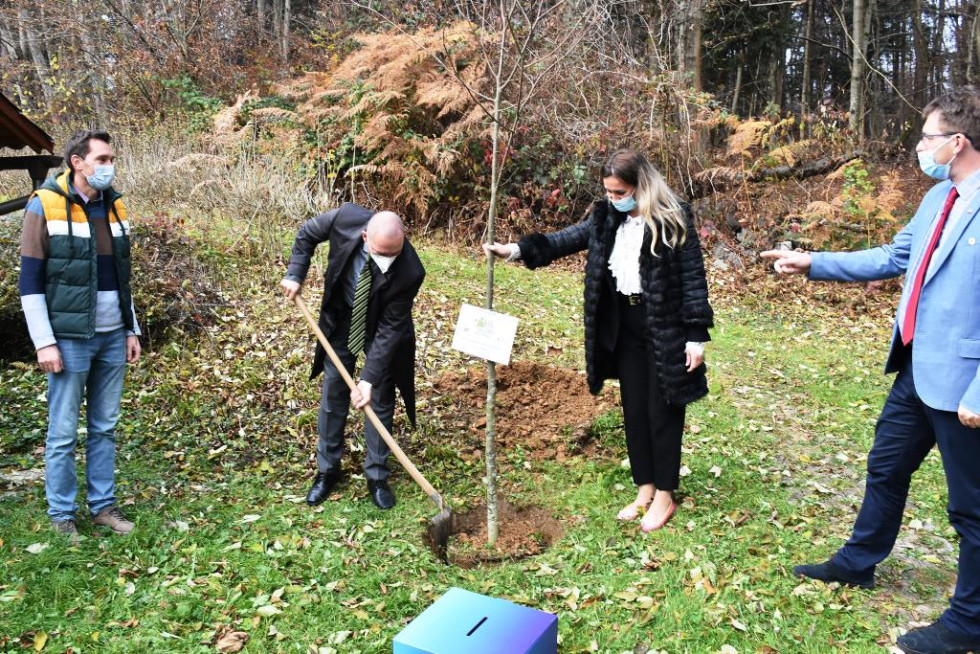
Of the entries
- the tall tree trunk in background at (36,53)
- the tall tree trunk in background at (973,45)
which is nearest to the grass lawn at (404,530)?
the tall tree trunk in background at (36,53)

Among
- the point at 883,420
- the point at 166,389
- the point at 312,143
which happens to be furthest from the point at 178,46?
the point at 883,420

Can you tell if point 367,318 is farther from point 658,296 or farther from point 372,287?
point 658,296

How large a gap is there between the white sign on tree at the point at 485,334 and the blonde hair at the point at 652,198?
89cm

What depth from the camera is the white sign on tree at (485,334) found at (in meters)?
3.90

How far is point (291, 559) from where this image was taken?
3.79 meters

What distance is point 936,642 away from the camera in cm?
297

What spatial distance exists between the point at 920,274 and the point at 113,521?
4246 mm

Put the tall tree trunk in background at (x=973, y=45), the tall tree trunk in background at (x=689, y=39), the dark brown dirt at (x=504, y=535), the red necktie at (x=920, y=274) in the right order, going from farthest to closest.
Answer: the tall tree trunk in background at (x=973, y=45) < the tall tree trunk in background at (x=689, y=39) < the dark brown dirt at (x=504, y=535) < the red necktie at (x=920, y=274)

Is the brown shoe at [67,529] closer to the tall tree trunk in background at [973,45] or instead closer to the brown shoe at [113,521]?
the brown shoe at [113,521]

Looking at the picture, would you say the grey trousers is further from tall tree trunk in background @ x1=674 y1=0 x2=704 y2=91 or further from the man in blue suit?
tall tree trunk in background @ x1=674 y1=0 x2=704 y2=91

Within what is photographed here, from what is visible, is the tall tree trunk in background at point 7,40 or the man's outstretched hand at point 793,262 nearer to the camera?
the man's outstretched hand at point 793,262

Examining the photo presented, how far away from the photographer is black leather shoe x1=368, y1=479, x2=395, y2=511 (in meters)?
4.39

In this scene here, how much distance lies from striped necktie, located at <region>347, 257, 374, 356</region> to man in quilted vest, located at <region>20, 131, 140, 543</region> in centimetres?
122

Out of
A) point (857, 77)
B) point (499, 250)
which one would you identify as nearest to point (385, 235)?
point (499, 250)
